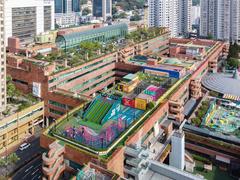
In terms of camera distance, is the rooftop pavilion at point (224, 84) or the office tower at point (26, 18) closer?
the rooftop pavilion at point (224, 84)

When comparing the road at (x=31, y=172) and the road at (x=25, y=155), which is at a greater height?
the road at (x=25, y=155)

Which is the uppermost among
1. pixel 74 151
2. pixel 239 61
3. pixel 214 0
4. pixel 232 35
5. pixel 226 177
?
pixel 214 0

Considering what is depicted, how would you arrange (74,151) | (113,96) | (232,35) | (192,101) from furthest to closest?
(232,35) → (192,101) → (113,96) → (74,151)

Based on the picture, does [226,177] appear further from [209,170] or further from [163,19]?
[163,19]

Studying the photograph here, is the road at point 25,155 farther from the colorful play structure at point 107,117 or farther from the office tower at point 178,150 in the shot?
the office tower at point 178,150

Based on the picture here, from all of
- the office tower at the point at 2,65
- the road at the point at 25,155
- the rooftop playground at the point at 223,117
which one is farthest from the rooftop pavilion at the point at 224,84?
the office tower at the point at 2,65

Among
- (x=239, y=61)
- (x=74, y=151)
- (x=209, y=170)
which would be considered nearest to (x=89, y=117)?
(x=74, y=151)
